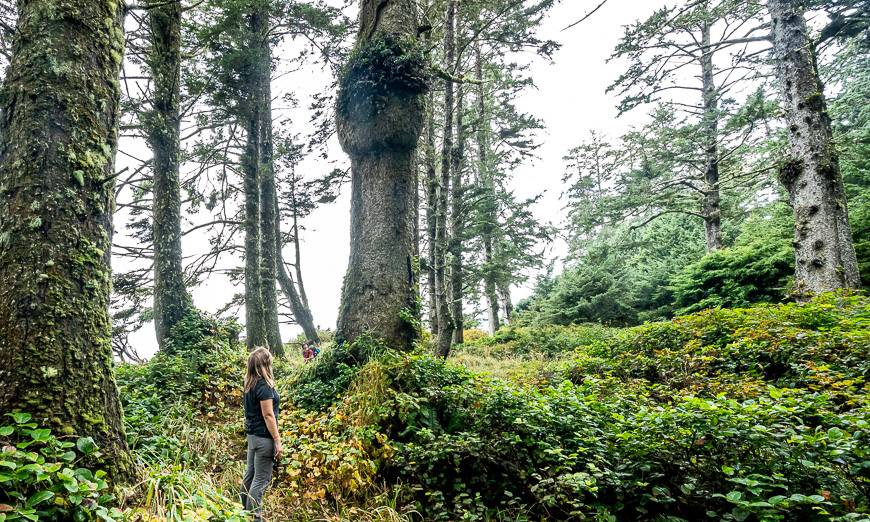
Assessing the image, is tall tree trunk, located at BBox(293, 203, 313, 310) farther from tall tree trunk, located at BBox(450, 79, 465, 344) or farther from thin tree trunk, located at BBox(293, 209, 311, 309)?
tall tree trunk, located at BBox(450, 79, 465, 344)

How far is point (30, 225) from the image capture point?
9.09ft

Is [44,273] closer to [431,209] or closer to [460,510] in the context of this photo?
[460,510]

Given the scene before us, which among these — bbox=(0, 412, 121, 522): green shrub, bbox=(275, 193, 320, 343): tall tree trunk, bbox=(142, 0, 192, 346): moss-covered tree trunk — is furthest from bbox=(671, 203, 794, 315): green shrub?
bbox=(275, 193, 320, 343): tall tree trunk

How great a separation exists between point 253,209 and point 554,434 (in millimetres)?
9634

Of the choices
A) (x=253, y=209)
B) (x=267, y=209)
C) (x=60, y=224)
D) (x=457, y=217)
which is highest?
(x=457, y=217)

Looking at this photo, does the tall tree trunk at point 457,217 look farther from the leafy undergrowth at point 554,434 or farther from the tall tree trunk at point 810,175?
the leafy undergrowth at point 554,434

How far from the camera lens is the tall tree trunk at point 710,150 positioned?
1361 cm

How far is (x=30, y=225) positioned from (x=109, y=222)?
0.54m

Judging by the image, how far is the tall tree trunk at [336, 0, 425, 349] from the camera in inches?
243

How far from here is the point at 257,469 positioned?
12.5ft

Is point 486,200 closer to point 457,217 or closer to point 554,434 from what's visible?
point 457,217

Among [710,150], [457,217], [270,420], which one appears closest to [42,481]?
[270,420]

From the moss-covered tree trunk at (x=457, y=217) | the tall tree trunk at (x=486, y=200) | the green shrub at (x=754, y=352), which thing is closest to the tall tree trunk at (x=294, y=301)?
the moss-covered tree trunk at (x=457, y=217)

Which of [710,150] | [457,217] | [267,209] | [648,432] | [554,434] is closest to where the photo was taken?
[648,432]
